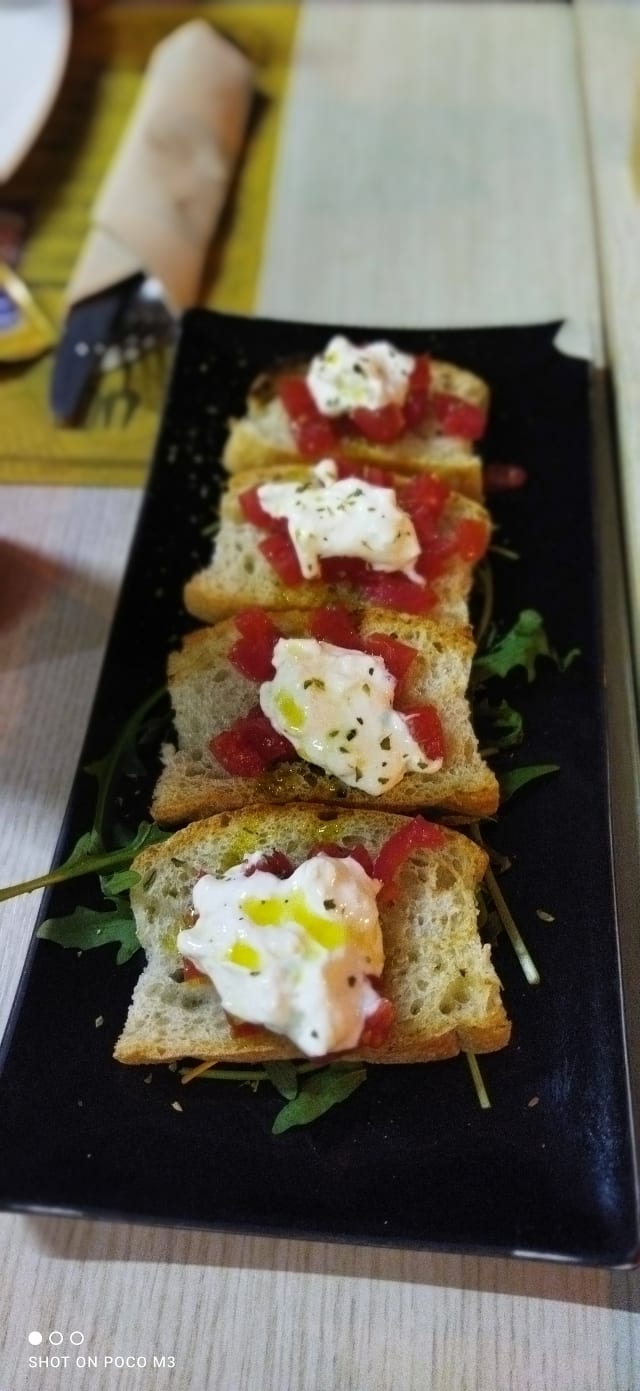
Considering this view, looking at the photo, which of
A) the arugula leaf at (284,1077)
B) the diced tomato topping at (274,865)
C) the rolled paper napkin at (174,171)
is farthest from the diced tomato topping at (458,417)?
the arugula leaf at (284,1077)

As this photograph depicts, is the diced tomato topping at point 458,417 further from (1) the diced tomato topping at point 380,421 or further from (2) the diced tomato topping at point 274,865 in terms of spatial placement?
(2) the diced tomato topping at point 274,865

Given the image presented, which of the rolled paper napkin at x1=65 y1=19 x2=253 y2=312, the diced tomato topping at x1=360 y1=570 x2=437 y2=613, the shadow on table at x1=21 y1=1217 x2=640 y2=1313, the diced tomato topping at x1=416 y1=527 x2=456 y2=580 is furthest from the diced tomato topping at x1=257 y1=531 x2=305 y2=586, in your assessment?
the shadow on table at x1=21 y1=1217 x2=640 y2=1313

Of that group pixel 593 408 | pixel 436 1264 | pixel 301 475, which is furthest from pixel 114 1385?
pixel 593 408

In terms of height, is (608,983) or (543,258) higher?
(543,258)

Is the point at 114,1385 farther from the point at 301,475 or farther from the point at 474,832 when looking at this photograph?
the point at 301,475

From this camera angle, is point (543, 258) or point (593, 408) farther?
point (543, 258)

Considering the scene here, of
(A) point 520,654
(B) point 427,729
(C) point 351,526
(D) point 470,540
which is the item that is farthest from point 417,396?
(B) point 427,729
